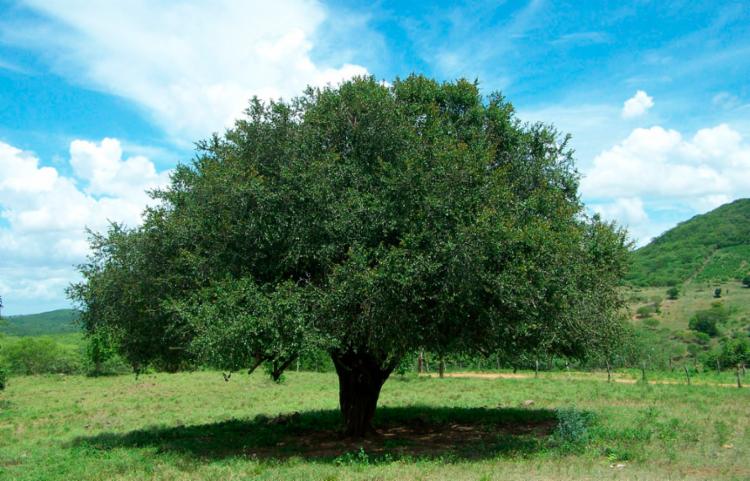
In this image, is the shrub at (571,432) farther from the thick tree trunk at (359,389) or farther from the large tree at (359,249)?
the thick tree trunk at (359,389)

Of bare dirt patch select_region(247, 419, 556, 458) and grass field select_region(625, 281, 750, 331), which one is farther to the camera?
grass field select_region(625, 281, 750, 331)

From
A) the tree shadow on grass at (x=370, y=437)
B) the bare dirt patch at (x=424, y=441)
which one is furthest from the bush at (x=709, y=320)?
the bare dirt patch at (x=424, y=441)

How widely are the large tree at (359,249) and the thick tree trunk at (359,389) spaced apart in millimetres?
74

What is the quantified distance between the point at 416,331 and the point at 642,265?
402 ft

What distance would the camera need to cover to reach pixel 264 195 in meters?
15.2

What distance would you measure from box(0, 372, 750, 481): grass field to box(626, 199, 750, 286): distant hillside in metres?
78.4

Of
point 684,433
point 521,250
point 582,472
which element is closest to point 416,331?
point 521,250

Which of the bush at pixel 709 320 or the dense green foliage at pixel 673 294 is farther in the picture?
the dense green foliage at pixel 673 294

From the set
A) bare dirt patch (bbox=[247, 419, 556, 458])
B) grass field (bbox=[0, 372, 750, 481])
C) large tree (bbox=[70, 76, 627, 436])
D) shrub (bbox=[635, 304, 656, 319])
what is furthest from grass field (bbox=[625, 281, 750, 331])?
large tree (bbox=[70, 76, 627, 436])

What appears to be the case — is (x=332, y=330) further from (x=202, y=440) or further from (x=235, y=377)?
(x=235, y=377)

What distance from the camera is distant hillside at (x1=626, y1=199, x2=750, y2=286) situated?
106m

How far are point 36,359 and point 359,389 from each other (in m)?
66.9

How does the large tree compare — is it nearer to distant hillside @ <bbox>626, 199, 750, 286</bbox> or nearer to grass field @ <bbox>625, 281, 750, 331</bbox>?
grass field @ <bbox>625, 281, 750, 331</bbox>

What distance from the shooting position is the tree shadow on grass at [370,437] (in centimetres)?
1664
